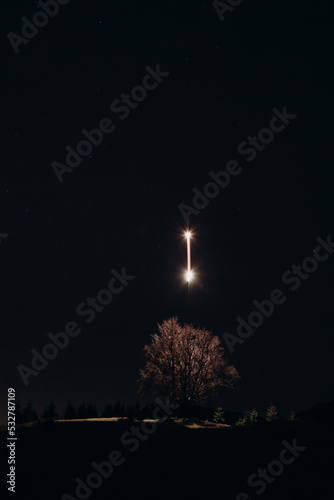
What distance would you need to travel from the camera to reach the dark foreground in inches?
667

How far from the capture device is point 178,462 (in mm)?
18875

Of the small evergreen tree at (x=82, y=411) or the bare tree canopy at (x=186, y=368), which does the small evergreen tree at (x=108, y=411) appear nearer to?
the small evergreen tree at (x=82, y=411)

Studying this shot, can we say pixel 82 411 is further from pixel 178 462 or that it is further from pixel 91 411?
pixel 178 462

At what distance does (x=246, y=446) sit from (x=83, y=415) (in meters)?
87.2

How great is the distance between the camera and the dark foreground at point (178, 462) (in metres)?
17.0

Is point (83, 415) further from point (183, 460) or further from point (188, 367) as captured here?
point (183, 460)

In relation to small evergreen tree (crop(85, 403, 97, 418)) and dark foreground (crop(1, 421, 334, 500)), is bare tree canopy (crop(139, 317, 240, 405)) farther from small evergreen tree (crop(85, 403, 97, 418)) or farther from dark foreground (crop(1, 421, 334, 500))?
small evergreen tree (crop(85, 403, 97, 418))

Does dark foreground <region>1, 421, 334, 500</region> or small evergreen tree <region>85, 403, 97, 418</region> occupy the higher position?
dark foreground <region>1, 421, 334, 500</region>

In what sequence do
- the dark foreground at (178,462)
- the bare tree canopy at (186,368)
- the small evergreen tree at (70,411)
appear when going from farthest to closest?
the small evergreen tree at (70,411), the bare tree canopy at (186,368), the dark foreground at (178,462)

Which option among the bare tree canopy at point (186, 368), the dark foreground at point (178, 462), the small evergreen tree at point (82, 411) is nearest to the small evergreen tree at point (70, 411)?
the small evergreen tree at point (82, 411)

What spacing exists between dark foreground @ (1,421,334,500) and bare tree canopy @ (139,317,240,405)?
12.8 metres

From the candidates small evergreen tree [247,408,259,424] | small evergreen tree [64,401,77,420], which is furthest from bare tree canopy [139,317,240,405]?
small evergreen tree [64,401,77,420]

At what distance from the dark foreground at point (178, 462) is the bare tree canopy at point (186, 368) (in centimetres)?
1284

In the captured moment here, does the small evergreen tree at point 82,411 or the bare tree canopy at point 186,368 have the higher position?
the bare tree canopy at point 186,368
